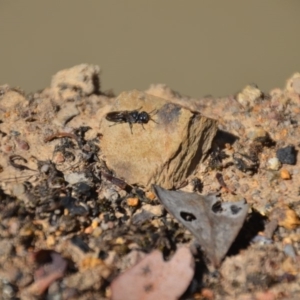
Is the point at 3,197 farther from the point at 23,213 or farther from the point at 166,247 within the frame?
the point at 166,247

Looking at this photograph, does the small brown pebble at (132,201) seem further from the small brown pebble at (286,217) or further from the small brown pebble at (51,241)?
the small brown pebble at (286,217)

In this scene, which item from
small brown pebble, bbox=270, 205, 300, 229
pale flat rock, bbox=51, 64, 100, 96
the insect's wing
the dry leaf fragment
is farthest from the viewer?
pale flat rock, bbox=51, 64, 100, 96

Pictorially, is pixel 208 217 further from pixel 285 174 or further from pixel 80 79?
pixel 80 79

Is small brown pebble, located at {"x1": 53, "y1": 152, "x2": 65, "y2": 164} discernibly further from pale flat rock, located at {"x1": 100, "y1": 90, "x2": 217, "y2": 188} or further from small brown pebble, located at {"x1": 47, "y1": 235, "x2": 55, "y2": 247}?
small brown pebble, located at {"x1": 47, "y1": 235, "x2": 55, "y2": 247}

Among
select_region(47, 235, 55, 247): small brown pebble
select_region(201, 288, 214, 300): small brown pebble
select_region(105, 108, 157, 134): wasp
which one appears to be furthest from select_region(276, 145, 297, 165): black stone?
select_region(47, 235, 55, 247): small brown pebble

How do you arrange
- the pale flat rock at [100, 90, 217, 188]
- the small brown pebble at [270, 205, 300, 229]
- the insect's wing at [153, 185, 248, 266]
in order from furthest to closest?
the pale flat rock at [100, 90, 217, 188] → the small brown pebble at [270, 205, 300, 229] → the insect's wing at [153, 185, 248, 266]

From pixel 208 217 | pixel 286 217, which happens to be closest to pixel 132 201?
pixel 208 217

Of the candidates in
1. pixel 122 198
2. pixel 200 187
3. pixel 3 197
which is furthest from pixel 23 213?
pixel 200 187
